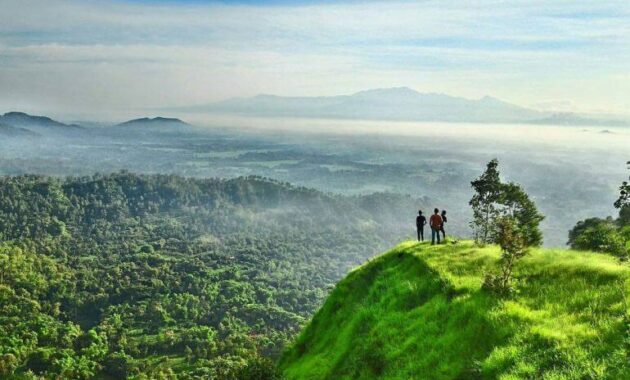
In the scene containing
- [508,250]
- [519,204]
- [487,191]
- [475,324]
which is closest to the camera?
[475,324]

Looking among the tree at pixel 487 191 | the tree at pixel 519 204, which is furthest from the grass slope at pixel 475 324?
the tree at pixel 519 204

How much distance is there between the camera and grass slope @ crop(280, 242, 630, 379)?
13.9m

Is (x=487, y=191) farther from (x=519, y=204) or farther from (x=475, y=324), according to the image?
(x=475, y=324)

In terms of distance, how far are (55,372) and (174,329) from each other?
154ft

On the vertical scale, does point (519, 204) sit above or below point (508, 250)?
below

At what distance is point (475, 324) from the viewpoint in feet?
55.8

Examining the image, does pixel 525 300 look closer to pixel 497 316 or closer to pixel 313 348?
pixel 497 316

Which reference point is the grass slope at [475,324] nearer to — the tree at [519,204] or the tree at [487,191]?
the tree at [487,191]

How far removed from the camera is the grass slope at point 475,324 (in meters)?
13.9

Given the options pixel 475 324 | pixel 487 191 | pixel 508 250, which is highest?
pixel 487 191

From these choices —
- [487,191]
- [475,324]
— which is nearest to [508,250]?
[475,324]

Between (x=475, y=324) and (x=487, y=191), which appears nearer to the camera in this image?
(x=475, y=324)

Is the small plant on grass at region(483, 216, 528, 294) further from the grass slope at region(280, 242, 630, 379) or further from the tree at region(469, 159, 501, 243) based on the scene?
the tree at region(469, 159, 501, 243)

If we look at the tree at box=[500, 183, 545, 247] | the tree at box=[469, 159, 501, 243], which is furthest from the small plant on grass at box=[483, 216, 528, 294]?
the tree at box=[500, 183, 545, 247]
